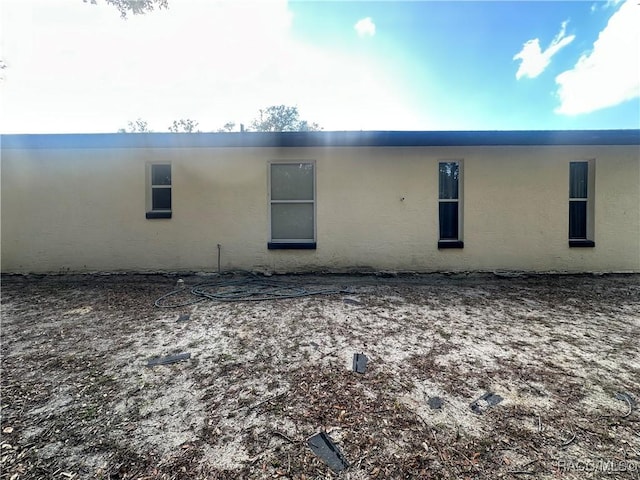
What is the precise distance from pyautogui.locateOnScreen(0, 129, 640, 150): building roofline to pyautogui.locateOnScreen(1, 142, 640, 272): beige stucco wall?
162 millimetres

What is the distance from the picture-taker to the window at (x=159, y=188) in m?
6.00

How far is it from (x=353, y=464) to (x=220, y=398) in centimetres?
108

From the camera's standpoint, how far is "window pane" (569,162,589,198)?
595cm

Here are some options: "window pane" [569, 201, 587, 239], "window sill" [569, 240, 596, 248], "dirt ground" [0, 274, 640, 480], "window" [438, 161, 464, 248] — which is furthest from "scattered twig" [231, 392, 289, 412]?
"window pane" [569, 201, 587, 239]

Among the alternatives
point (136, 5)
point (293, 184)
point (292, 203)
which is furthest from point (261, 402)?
point (136, 5)

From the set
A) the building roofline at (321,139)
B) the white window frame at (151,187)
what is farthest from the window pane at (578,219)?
the white window frame at (151,187)

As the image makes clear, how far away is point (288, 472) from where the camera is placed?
142 cm

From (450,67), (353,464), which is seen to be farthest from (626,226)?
(353,464)

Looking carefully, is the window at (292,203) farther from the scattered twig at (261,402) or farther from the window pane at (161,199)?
the scattered twig at (261,402)

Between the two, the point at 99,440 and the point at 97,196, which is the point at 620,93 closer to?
the point at 99,440

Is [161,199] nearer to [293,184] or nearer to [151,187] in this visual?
[151,187]

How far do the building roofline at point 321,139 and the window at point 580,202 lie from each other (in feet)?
1.89

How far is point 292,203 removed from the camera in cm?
605

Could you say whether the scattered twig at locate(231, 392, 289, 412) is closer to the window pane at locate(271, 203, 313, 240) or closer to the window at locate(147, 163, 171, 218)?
the window pane at locate(271, 203, 313, 240)
